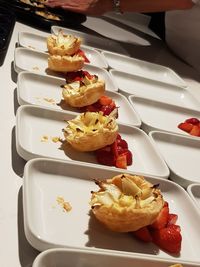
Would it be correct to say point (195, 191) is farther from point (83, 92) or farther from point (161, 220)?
point (83, 92)

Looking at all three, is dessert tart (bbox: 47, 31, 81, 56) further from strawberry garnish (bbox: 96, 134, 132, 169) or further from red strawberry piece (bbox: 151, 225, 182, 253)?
red strawberry piece (bbox: 151, 225, 182, 253)

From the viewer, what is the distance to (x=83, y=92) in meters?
1.14

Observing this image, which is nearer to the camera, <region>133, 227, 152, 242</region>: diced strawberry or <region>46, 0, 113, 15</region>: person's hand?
<region>133, 227, 152, 242</region>: diced strawberry

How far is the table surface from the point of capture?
0.66 m

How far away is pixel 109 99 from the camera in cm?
125

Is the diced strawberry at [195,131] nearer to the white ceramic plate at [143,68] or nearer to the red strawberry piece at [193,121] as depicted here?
the red strawberry piece at [193,121]

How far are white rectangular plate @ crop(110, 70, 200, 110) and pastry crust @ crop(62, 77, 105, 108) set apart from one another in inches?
11.7

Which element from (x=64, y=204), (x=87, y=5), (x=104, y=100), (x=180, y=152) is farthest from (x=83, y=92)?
(x=87, y=5)

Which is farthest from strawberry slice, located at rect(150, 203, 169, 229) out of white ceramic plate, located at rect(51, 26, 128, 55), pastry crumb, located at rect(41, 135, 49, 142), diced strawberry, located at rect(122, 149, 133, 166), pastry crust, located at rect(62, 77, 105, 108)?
white ceramic plate, located at rect(51, 26, 128, 55)

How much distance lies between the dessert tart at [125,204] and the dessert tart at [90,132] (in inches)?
7.1

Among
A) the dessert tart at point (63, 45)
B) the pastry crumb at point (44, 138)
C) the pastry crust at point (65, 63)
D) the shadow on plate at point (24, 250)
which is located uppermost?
the dessert tart at point (63, 45)

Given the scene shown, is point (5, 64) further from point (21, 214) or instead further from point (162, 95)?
point (21, 214)

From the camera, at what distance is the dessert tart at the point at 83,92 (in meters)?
1.15

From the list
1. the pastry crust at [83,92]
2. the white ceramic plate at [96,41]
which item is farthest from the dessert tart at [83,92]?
the white ceramic plate at [96,41]
